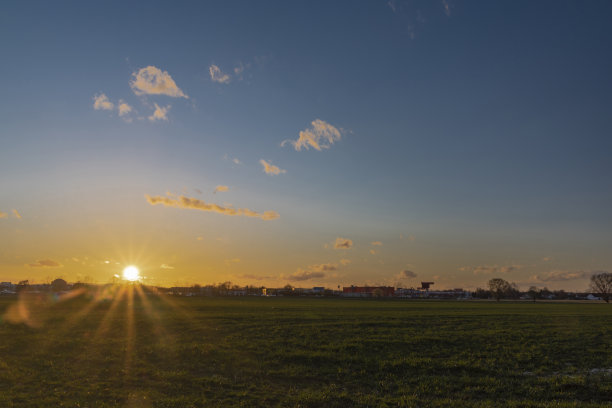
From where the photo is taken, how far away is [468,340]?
3306cm

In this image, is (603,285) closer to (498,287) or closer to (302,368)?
(498,287)

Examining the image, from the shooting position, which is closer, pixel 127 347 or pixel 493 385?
pixel 493 385

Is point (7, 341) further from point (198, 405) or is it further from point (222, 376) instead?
point (198, 405)

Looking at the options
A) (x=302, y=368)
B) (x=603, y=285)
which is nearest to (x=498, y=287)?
(x=603, y=285)

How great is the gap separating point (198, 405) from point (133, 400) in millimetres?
3042

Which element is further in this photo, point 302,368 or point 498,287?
point 498,287

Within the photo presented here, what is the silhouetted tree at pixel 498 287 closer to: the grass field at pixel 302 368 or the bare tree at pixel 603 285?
the bare tree at pixel 603 285

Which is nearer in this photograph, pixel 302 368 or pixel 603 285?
pixel 302 368

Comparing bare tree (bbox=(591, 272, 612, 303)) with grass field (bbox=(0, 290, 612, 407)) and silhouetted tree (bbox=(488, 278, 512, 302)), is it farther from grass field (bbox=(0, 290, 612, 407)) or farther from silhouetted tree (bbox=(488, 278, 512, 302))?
grass field (bbox=(0, 290, 612, 407))

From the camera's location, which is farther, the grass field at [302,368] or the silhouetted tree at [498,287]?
the silhouetted tree at [498,287]

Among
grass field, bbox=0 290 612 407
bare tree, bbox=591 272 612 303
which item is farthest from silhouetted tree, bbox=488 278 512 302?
grass field, bbox=0 290 612 407

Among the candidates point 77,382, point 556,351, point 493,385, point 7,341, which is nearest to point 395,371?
point 493,385

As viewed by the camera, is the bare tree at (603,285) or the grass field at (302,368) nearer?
the grass field at (302,368)

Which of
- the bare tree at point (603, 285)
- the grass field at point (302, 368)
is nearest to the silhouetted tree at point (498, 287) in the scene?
the bare tree at point (603, 285)
